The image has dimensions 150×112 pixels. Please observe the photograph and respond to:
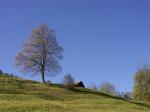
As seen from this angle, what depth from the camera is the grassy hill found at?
57.8 metres

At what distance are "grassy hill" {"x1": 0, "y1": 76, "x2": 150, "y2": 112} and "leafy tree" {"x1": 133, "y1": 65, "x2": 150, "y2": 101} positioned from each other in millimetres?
35217

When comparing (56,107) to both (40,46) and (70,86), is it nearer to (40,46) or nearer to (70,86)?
(70,86)

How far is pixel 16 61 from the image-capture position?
100688 mm

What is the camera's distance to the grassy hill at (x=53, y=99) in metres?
57.8

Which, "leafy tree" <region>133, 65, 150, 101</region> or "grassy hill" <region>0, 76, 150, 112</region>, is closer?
"grassy hill" <region>0, 76, 150, 112</region>

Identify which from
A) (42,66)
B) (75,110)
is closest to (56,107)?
(75,110)

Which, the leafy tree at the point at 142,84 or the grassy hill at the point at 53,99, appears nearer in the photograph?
the grassy hill at the point at 53,99

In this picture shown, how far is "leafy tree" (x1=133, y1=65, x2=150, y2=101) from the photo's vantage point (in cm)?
11819

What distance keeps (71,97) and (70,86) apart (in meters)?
14.5

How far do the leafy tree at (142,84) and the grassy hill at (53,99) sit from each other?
35.2 metres

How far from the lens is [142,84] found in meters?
120

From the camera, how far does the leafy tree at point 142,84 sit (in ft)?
388

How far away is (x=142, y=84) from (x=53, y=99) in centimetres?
5165

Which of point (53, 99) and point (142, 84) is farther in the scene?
point (142, 84)
